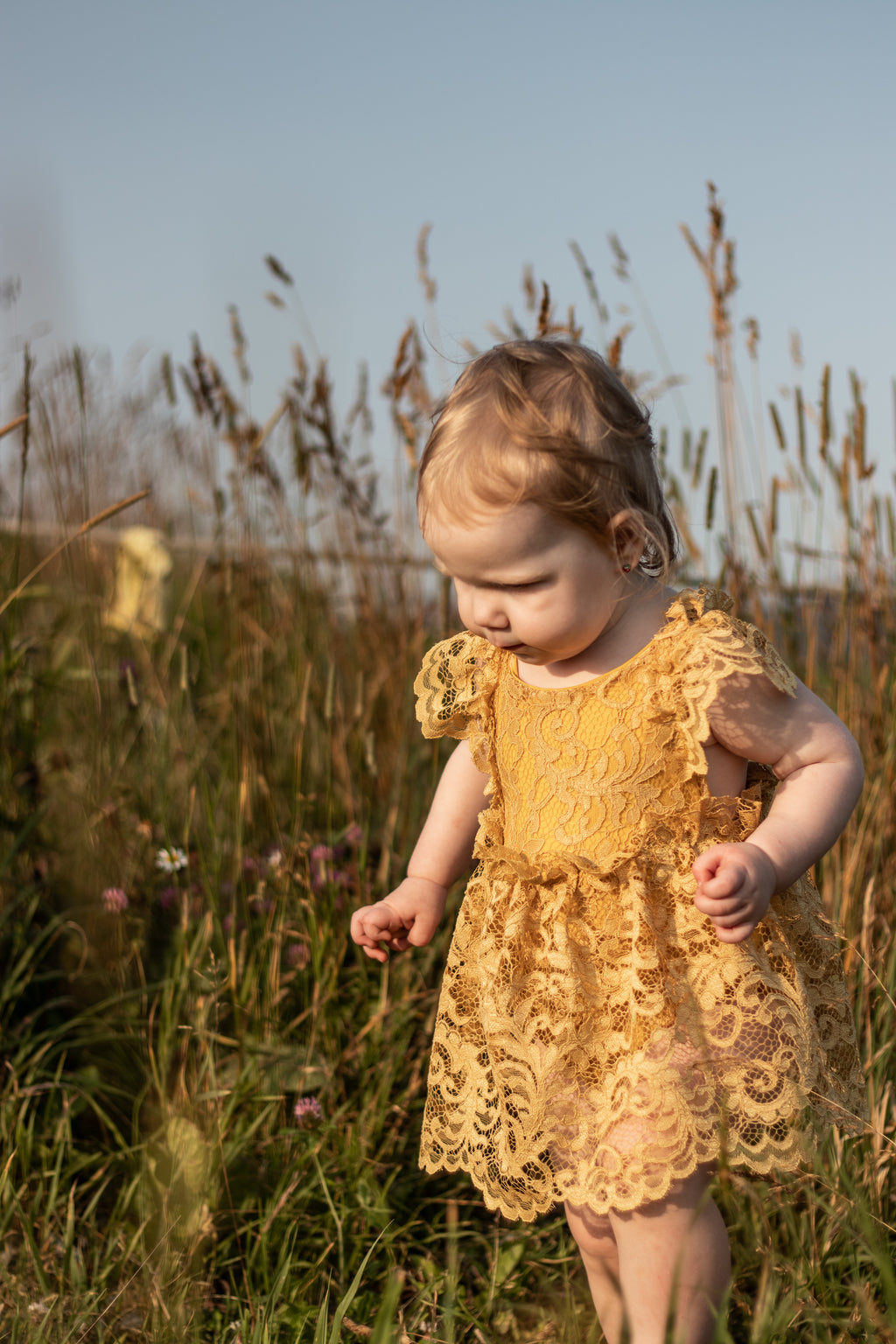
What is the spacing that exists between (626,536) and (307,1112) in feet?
3.20

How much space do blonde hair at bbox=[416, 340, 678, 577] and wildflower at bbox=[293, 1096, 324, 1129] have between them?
90 centimetres

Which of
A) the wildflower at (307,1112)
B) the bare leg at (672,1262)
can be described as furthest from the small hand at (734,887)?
the wildflower at (307,1112)

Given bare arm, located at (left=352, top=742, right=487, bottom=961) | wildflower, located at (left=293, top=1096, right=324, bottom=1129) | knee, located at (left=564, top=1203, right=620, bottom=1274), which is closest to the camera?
knee, located at (left=564, top=1203, right=620, bottom=1274)

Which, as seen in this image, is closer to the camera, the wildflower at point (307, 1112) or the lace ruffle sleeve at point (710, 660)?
the lace ruffle sleeve at point (710, 660)

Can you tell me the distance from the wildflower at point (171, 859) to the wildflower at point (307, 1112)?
412 millimetres

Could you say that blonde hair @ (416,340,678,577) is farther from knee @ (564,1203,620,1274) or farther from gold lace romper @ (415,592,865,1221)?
knee @ (564,1203,620,1274)

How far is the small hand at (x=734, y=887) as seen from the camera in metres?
0.97

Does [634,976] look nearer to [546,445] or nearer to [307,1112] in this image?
[546,445]

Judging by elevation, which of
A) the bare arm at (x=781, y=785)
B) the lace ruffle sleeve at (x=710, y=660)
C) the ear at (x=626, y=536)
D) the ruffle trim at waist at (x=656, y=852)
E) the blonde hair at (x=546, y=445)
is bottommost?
the ruffle trim at waist at (x=656, y=852)

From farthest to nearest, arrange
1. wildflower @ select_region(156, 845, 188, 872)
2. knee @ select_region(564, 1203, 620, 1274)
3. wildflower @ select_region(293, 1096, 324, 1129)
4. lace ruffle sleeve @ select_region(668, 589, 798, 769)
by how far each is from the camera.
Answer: wildflower @ select_region(156, 845, 188, 872), wildflower @ select_region(293, 1096, 324, 1129), knee @ select_region(564, 1203, 620, 1274), lace ruffle sleeve @ select_region(668, 589, 798, 769)

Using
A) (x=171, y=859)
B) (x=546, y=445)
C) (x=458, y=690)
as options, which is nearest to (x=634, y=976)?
(x=458, y=690)

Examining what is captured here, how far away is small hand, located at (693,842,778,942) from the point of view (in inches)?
38.1

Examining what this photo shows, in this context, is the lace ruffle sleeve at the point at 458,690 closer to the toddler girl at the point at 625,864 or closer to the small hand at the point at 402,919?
the toddler girl at the point at 625,864

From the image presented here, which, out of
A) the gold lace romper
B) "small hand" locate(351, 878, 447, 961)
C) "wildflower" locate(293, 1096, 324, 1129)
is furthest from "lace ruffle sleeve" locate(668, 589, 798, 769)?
"wildflower" locate(293, 1096, 324, 1129)
